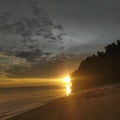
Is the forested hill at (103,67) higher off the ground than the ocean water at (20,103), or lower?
higher

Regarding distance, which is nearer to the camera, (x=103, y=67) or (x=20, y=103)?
(x=20, y=103)

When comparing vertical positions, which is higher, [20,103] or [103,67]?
[103,67]

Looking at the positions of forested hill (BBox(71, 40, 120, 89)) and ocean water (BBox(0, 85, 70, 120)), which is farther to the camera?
forested hill (BBox(71, 40, 120, 89))

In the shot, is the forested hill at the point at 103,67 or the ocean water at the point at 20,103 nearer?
the ocean water at the point at 20,103

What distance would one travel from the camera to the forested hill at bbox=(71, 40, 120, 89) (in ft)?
319

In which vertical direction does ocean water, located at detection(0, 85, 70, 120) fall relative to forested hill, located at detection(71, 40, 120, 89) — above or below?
below

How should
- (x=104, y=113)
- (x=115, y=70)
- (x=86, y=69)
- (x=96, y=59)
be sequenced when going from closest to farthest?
(x=104, y=113) → (x=115, y=70) → (x=96, y=59) → (x=86, y=69)

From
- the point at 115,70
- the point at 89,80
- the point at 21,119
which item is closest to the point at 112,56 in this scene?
the point at 115,70

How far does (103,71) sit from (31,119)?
79.5m

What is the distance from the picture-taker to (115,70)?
9644 cm

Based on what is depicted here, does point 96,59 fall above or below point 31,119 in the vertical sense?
above

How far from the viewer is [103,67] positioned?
10394cm

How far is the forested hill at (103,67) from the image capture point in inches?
3824

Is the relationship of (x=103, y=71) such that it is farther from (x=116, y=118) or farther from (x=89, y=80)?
(x=116, y=118)
